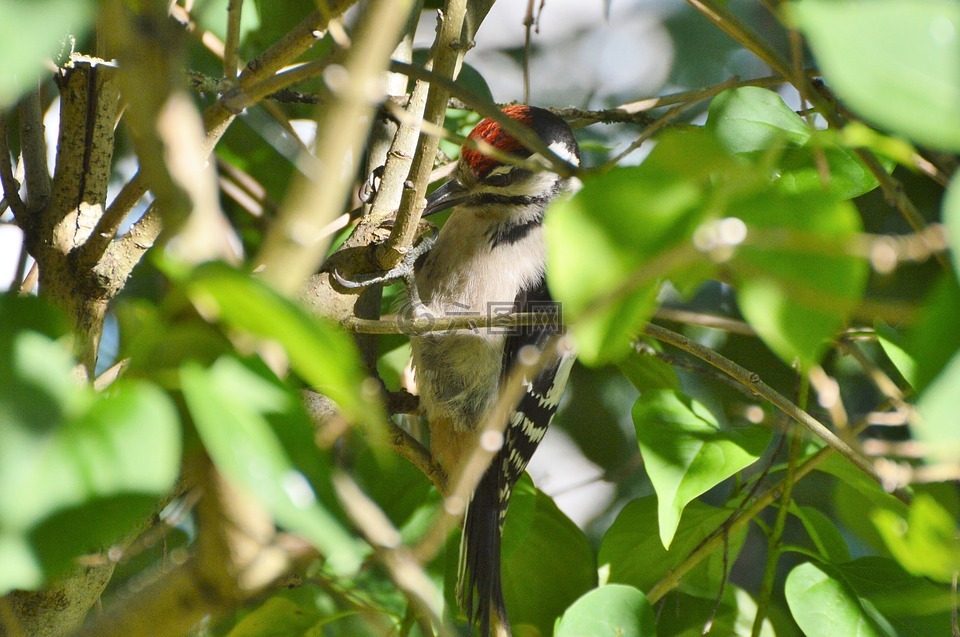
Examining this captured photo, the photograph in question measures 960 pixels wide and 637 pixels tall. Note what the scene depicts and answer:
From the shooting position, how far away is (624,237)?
13.8 inches

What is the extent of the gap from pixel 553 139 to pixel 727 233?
1.05 m

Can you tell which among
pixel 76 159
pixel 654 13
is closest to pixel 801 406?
pixel 76 159

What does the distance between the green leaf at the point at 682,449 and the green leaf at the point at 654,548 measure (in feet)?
0.57

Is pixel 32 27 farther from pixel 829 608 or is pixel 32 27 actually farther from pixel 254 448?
pixel 829 608

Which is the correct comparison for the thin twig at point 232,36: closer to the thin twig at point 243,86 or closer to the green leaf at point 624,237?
the thin twig at point 243,86

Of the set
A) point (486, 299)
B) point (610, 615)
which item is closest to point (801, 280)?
point (610, 615)

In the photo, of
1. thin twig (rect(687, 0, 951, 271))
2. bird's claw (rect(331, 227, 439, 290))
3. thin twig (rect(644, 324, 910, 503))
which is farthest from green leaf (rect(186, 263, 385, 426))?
bird's claw (rect(331, 227, 439, 290))

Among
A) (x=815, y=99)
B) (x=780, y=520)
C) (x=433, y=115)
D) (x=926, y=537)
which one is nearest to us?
(x=926, y=537)

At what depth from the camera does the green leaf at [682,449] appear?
898 millimetres

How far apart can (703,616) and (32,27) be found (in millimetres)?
1104

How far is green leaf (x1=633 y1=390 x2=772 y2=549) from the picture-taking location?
0.90m

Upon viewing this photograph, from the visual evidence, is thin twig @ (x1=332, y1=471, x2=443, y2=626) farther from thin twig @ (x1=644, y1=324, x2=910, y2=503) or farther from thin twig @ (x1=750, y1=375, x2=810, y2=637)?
thin twig @ (x1=750, y1=375, x2=810, y2=637)

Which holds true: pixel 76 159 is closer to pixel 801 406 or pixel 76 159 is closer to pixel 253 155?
pixel 253 155

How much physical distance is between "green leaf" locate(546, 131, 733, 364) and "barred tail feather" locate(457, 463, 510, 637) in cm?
88
